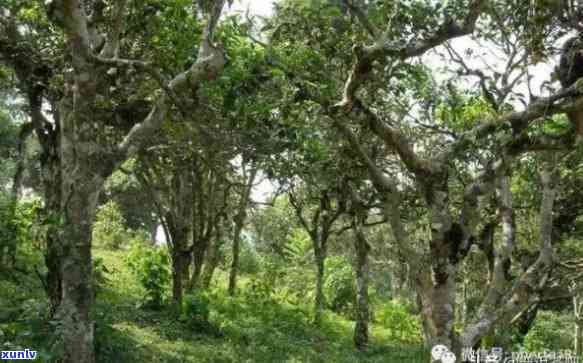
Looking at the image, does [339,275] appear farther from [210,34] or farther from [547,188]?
[210,34]

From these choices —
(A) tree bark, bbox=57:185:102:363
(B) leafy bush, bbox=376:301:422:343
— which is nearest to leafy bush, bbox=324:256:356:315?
(B) leafy bush, bbox=376:301:422:343

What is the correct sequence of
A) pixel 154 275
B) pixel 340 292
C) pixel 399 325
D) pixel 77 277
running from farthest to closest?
pixel 340 292
pixel 399 325
pixel 154 275
pixel 77 277

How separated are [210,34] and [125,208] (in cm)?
3332

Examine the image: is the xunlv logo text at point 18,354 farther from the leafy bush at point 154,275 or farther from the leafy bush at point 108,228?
the leafy bush at point 108,228

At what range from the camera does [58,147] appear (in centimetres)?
993

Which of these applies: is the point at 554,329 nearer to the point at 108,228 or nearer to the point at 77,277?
the point at 108,228

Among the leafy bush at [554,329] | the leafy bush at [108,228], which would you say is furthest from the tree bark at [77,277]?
the leafy bush at [108,228]

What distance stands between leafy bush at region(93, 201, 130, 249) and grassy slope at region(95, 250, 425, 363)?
659cm

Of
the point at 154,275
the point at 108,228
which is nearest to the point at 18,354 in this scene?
the point at 154,275

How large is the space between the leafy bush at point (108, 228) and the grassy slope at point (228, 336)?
6.59m

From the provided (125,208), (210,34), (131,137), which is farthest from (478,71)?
(125,208)

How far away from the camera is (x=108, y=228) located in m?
27.3

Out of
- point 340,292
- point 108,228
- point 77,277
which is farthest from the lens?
point 108,228

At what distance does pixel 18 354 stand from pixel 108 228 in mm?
22630
